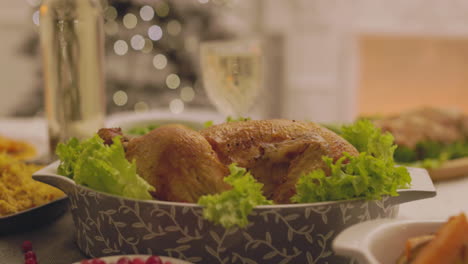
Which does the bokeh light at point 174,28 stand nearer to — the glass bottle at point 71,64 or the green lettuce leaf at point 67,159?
the glass bottle at point 71,64

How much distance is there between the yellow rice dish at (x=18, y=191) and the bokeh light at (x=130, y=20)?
3038 millimetres

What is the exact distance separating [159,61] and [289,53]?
123cm

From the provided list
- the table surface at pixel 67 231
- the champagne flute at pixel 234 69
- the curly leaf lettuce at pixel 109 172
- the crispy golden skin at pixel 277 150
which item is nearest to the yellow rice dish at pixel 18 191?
the table surface at pixel 67 231

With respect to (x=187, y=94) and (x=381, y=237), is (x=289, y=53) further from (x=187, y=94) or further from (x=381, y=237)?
(x=381, y=237)

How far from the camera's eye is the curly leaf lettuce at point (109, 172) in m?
0.78

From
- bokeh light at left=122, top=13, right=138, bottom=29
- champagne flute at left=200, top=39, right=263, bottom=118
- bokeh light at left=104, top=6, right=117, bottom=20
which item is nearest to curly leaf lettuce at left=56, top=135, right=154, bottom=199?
champagne flute at left=200, top=39, right=263, bottom=118

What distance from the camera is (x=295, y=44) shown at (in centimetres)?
482

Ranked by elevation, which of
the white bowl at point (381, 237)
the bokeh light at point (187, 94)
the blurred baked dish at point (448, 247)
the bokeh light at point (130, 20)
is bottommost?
the bokeh light at point (187, 94)

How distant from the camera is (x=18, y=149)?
1475mm

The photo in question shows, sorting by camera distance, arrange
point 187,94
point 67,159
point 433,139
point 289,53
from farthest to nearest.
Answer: point 289,53, point 187,94, point 433,139, point 67,159

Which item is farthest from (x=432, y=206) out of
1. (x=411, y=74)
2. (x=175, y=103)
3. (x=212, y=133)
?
(x=411, y=74)

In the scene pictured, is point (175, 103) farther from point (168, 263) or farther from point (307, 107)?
point (168, 263)

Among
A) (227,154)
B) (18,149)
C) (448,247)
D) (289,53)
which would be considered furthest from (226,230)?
(289,53)

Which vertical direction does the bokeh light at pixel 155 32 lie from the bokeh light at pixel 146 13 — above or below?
below
